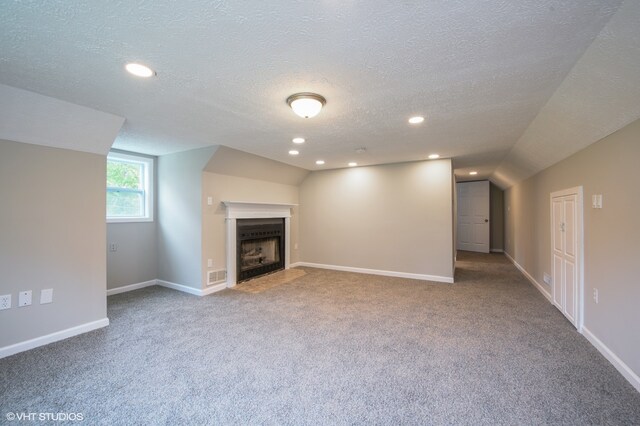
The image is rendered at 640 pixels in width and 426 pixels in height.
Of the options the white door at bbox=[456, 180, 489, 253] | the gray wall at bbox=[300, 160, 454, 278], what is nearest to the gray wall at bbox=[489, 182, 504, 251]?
the white door at bbox=[456, 180, 489, 253]

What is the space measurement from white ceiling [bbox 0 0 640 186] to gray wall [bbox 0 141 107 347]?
78 cm

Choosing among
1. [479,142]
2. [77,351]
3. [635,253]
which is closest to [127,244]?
[77,351]

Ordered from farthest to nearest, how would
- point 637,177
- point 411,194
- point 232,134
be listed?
point 411,194
point 232,134
point 637,177

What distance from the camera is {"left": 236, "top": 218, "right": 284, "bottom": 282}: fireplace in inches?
199

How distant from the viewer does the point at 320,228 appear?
6.37m

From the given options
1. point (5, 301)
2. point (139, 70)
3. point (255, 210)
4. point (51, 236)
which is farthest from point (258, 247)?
point (139, 70)

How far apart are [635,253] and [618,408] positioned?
112 centimetres

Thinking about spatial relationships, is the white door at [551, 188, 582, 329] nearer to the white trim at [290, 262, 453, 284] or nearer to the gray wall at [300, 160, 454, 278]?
the gray wall at [300, 160, 454, 278]

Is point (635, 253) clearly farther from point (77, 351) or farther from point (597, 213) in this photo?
point (77, 351)

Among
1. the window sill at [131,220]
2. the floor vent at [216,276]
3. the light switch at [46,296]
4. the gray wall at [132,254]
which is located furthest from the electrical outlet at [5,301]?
the floor vent at [216,276]

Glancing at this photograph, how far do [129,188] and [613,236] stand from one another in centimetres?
619

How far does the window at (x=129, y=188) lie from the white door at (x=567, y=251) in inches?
240

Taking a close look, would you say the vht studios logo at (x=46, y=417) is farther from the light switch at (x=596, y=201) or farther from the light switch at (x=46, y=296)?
the light switch at (x=596, y=201)

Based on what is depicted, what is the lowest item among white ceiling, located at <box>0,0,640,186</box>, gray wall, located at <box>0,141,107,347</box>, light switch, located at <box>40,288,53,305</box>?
light switch, located at <box>40,288,53,305</box>
